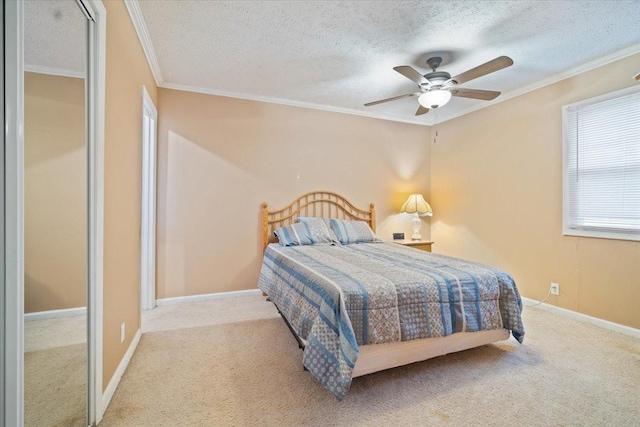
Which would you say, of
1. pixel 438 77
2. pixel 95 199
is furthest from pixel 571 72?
pixel 95 199

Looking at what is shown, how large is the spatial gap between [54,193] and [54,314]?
505 mm

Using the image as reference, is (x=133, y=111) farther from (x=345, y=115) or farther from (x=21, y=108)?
(x=345, y=115)

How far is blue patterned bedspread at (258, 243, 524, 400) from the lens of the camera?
175 cm

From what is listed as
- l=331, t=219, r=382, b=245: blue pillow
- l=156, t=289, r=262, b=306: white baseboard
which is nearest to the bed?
l=331, t=219, r=382, b=245: blue pillow

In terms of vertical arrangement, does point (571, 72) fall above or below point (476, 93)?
above

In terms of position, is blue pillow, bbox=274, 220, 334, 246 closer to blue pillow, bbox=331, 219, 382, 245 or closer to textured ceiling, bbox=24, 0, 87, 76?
blue pillow, bbox=331, 219, 382, 245

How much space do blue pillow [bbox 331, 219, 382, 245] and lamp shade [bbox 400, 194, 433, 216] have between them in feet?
2.93

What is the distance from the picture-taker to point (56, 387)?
4.06 ft

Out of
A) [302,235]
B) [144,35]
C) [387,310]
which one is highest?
[144,35]

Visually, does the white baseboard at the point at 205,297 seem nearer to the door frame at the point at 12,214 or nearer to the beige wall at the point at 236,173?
the beige wall at the point at 236,173

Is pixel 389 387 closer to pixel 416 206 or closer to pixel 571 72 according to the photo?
pixel 416 206

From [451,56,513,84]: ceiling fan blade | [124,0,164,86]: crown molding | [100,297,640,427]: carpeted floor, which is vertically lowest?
[100,297,640,427]: carpeted floor

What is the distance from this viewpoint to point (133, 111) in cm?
231

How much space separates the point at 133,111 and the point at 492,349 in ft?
11.2
